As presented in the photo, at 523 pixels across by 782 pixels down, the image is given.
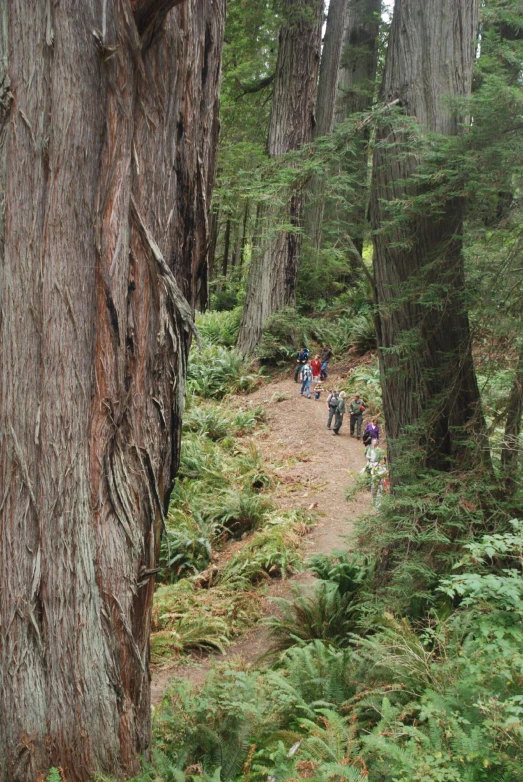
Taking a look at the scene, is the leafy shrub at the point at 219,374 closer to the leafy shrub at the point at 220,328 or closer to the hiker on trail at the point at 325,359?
the leafy shrub at the point at 220,328

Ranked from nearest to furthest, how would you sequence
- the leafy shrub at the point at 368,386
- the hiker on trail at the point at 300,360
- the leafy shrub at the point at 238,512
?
the leafy shrub at the point at 238,512 < the leafy shrub at the point at 368,386 < the hiker on trail at the point at 300,360

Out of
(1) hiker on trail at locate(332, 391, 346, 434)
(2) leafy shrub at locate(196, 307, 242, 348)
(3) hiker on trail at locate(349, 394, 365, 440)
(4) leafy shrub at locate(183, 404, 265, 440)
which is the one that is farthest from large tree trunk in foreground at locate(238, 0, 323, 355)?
(3) hiker on trail at locate(349, 394, 365, 440)

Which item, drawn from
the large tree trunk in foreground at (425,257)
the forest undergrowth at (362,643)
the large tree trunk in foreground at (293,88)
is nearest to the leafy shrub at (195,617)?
the forest undergrowth at (362,643)

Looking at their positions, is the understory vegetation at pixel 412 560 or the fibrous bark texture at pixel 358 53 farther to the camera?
the fibrous bark texture at pixel 358 53

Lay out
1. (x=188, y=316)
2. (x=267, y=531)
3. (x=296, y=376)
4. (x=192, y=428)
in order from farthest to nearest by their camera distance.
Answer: (x=296, y=376) < (x=192, y=428) < (x=267, y=531) < (x=188, y=316)

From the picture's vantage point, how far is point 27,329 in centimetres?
355

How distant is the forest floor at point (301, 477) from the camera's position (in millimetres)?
7918

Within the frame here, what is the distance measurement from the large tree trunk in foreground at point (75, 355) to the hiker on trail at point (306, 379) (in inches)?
493

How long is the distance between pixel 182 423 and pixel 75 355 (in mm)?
2607

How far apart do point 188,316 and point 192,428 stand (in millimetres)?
10523

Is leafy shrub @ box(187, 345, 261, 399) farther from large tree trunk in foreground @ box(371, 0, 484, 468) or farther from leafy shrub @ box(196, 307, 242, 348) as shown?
large tree trunk in foreground @ box(371, 0, 484, 468)

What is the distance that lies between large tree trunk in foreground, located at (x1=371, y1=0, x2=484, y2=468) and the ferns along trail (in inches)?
1.1

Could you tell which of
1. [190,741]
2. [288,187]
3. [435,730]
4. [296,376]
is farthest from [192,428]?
[435,730]

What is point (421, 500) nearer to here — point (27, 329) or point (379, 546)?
point (379, 546)
